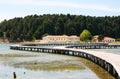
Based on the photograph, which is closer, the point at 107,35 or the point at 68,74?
the point at 68,74

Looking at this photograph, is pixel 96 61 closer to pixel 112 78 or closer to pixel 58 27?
pixel 112 78

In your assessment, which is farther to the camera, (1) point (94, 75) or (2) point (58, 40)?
(2) point (58, 40)

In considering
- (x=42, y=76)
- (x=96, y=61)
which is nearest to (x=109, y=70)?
(x=42, y=76)

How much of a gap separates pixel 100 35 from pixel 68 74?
163m

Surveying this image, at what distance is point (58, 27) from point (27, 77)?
16690cm

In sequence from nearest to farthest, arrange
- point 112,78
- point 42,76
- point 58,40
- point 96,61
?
point 112,78
point 42,76
point 96,61
point 58,40

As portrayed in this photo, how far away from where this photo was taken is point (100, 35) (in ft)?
646

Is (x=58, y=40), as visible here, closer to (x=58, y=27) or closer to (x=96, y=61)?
(x=58, y=27)

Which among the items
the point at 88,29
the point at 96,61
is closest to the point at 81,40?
the point at 88,29

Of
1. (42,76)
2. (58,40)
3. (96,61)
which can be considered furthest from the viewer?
(58,40)

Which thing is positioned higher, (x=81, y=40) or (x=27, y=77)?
(x=27, y=77)

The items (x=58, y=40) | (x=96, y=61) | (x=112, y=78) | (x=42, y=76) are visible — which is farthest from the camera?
(x=58, y=40)

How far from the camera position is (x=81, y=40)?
192 meters

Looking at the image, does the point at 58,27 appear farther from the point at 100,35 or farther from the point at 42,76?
the point at 42,76
